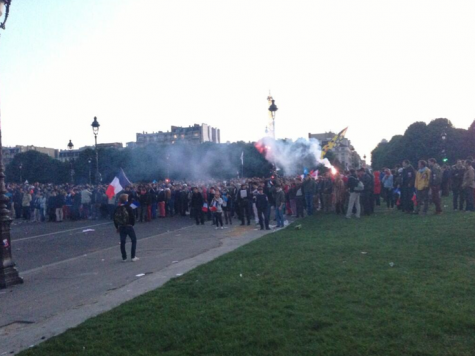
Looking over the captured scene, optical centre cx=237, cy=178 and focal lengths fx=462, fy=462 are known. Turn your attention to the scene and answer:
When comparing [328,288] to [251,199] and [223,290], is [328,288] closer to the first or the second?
[223,290]

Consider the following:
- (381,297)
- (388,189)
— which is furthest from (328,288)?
(388,189)

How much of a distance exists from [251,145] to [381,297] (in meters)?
74.1

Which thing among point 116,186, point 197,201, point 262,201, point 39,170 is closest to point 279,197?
point 262,201

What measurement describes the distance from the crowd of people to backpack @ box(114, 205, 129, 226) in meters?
1.95

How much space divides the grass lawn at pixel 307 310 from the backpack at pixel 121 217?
3323mm

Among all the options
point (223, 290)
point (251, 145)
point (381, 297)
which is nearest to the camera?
point (381, 297)

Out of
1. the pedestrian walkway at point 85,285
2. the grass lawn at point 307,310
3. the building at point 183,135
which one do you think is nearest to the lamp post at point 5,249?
the pedestrian walkway at point 85,285

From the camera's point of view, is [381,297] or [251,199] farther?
[251,199]

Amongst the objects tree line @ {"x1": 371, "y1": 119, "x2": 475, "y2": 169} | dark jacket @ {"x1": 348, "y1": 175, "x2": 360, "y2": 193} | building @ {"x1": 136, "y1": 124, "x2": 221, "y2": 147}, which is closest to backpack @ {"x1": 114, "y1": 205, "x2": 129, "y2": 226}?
dark jacket @ {"x1": 348, "y1": 175, "x2": 360, "y2": 193}

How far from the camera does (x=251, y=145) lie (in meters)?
80.6

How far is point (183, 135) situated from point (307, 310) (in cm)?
16551

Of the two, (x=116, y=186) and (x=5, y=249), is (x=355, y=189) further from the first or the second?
(x=5, y=249)

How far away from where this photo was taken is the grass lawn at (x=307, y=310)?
17.0 ft

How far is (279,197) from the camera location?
61.2ft
